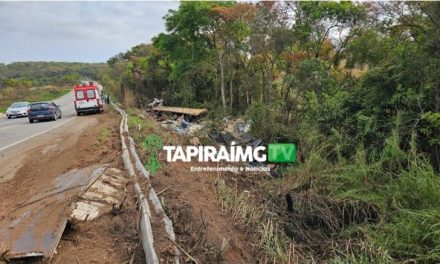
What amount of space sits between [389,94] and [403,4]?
2591 millimetres

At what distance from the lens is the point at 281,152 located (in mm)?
13039

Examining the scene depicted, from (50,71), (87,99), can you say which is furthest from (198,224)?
(50,71)

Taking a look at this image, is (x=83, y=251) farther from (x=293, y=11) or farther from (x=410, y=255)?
(x=293, y=11)

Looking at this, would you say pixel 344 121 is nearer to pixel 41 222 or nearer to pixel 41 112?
pixel 41 222

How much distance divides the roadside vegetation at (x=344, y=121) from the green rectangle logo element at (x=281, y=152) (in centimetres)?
41

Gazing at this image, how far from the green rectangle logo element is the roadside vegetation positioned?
0.41 m

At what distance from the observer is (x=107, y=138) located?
43.2ft

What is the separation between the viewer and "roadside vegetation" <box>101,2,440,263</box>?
6.52 m

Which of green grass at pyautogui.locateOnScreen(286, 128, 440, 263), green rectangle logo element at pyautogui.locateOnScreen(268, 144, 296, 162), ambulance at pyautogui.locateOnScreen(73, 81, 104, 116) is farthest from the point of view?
ambulance at pyautogui.locateOnScreen(73, 81, 104, 116)

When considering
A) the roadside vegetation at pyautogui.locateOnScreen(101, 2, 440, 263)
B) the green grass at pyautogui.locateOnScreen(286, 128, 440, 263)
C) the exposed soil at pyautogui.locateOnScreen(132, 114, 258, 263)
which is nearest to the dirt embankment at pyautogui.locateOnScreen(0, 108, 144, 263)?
the exposed soil at pyautogui.locateOnScreen(132, 114, 258, 263)

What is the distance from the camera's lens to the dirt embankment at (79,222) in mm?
5043

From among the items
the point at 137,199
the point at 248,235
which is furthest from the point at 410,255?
the point at 137,199
